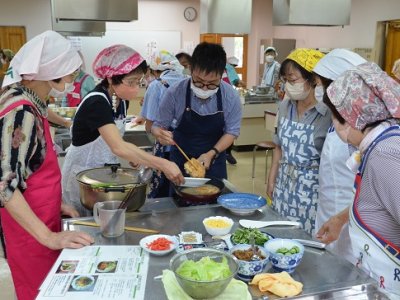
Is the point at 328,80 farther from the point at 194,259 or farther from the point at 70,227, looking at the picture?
the point at 70,227

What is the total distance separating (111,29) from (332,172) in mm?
8156

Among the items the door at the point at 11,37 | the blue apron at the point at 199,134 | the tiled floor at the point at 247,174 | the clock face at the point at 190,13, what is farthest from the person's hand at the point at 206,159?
the clock face at the point at 190,13

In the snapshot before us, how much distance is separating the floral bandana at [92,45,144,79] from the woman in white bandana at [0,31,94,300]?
0.31 metres

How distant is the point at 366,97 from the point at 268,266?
618 mm

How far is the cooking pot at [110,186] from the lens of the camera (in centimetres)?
155

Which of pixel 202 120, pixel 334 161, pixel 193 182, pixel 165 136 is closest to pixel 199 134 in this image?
pixel 202 120

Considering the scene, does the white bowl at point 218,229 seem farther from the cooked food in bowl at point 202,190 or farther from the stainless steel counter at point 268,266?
the cooked food in bowl at point 202,190

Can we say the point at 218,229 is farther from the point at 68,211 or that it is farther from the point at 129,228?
the point at 68,211

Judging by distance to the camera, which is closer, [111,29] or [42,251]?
[42,251]

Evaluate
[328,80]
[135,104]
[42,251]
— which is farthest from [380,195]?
[135,104]

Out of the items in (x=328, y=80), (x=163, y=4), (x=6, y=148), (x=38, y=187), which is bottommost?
(x=38, y=187)

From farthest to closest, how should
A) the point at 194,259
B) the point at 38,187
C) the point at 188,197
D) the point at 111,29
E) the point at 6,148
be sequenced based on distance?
the point at 111,29
the point at 188,197
the point at 38,187
the point at 6,148
the point at 194,259

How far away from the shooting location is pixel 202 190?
1.86m

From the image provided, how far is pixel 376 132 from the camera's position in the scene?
1.26 meters
